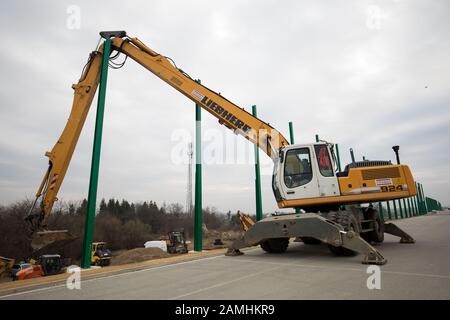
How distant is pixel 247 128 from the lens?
9203 mm

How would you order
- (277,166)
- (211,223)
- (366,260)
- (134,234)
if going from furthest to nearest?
(211,223) < (134,234) < (277,166) < (366,260)

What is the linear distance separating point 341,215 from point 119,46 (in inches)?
362

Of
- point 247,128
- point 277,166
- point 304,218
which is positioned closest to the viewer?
point 304,218

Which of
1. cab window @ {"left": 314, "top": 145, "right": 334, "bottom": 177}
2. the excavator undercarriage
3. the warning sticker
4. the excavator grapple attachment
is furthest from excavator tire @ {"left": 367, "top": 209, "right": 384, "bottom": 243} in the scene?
the excavator grapple attachment

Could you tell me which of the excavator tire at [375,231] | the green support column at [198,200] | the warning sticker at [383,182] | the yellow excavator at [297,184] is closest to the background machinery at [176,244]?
the green support column at [198,200]

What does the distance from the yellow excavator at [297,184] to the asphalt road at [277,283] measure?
86 cm

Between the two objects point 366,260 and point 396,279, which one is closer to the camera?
point 396,279

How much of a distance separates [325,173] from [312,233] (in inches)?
71.8

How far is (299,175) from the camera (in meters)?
7.69

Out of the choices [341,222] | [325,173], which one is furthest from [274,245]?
[325,173]

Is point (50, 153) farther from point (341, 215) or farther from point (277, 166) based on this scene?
point (341, 215)

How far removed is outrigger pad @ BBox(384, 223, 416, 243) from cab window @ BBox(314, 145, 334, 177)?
13.9ft

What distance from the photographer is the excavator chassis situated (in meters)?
5.90
